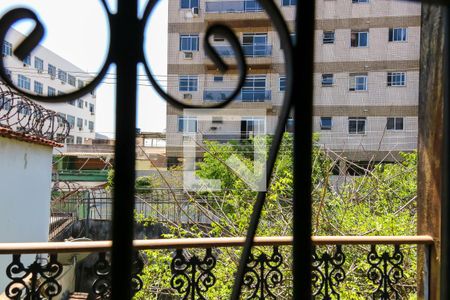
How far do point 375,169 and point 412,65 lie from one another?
625cm

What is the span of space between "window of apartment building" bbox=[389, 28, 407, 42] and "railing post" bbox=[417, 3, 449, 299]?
8.57 metres

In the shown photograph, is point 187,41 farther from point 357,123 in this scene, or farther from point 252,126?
point 357,123

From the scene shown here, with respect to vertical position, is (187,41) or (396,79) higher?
(187,41)

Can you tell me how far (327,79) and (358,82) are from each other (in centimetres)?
182

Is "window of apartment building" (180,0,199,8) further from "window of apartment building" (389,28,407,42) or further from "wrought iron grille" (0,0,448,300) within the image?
"wrought iron grille" (0,0,448,300)

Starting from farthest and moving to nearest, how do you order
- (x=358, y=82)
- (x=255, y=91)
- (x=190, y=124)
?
(x=358, y=82), (x=255, y=91), (x=190, y=124)

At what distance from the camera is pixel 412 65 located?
873 cm

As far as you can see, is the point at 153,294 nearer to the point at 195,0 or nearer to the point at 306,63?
the point at 306,63

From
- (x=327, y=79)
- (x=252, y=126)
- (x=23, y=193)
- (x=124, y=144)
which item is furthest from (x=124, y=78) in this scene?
(x=327, y=79)

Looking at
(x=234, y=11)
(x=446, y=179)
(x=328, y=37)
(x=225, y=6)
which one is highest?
(x=225, y=6)

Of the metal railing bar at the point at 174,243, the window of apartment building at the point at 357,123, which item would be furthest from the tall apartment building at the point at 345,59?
the metal railing bar at the point at 174,243

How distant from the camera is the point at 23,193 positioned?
12.6ft

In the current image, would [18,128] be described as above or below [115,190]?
above

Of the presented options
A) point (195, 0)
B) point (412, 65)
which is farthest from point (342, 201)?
point (412, 65)
